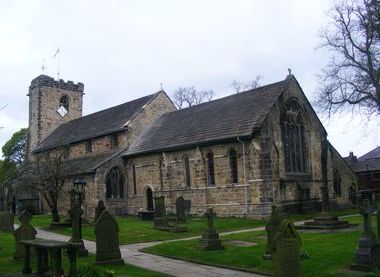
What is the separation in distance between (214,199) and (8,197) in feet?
62.6

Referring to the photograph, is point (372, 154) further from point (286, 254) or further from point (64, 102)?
point (286, 254)

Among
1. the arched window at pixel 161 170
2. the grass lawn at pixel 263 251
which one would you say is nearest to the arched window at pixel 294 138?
the arched window at pixel 161 170

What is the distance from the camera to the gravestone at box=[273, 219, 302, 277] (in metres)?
9.80

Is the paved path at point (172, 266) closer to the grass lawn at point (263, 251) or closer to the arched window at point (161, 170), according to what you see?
the grass lawn at point (263, 251)

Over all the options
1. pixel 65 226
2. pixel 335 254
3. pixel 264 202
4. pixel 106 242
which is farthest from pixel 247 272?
pixel 65 226

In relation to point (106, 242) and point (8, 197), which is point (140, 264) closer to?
point (106, 242)

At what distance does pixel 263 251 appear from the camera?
1527 centimetres

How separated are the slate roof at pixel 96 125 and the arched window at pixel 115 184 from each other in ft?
12.0

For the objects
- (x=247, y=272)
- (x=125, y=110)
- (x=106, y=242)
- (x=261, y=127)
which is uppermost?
(x=125, y=110)

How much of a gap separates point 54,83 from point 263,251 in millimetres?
42552

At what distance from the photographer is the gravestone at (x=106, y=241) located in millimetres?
13938

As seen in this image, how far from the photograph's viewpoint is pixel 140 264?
14.7 m

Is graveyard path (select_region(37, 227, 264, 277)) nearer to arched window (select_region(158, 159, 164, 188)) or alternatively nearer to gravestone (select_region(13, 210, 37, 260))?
gravestone (select_region(13, 210, 37, 260))

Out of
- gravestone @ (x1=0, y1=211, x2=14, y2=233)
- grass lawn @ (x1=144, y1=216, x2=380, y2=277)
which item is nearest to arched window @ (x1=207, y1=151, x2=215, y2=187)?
grass lawn @ (x1=144, y1=216, x2=380, y2=277)
